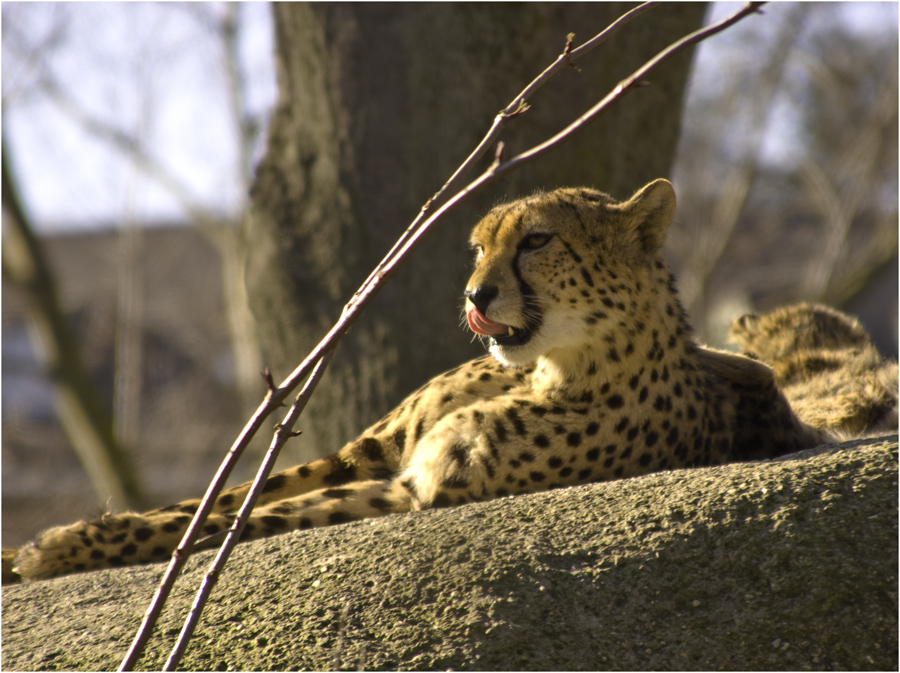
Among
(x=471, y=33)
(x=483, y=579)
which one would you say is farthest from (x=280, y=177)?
(x=483, y=579)

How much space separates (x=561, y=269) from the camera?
110 inches

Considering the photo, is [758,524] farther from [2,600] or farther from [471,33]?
[471,33]

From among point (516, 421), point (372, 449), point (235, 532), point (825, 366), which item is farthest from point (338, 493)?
point (825, 366)

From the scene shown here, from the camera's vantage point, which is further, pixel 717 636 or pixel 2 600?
pixel 2 600

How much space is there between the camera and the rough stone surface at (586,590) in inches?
77.8

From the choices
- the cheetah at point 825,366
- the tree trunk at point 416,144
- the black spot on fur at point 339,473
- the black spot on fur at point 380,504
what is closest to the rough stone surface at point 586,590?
the black spot on fur at point 380,504

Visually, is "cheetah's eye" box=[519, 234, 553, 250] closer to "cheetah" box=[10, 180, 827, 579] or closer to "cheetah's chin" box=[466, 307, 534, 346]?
"cheetah" box=[10, 180, 827, 579]

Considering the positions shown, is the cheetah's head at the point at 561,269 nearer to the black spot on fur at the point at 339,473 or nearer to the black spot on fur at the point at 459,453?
the black spot on fur at the point at 459,453

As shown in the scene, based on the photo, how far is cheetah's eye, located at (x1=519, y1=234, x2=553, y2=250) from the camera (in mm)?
2832

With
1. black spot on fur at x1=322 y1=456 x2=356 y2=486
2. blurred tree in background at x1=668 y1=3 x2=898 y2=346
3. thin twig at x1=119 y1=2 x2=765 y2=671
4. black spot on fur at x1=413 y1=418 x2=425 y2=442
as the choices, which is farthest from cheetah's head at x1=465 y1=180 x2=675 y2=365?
blurred tree in background at x1=668 y1=3 x2=898 y2=346

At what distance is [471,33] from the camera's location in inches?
186

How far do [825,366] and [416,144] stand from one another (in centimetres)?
215

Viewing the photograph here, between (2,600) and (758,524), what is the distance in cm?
195

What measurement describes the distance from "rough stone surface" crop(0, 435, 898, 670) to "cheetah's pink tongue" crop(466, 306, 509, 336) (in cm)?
54
